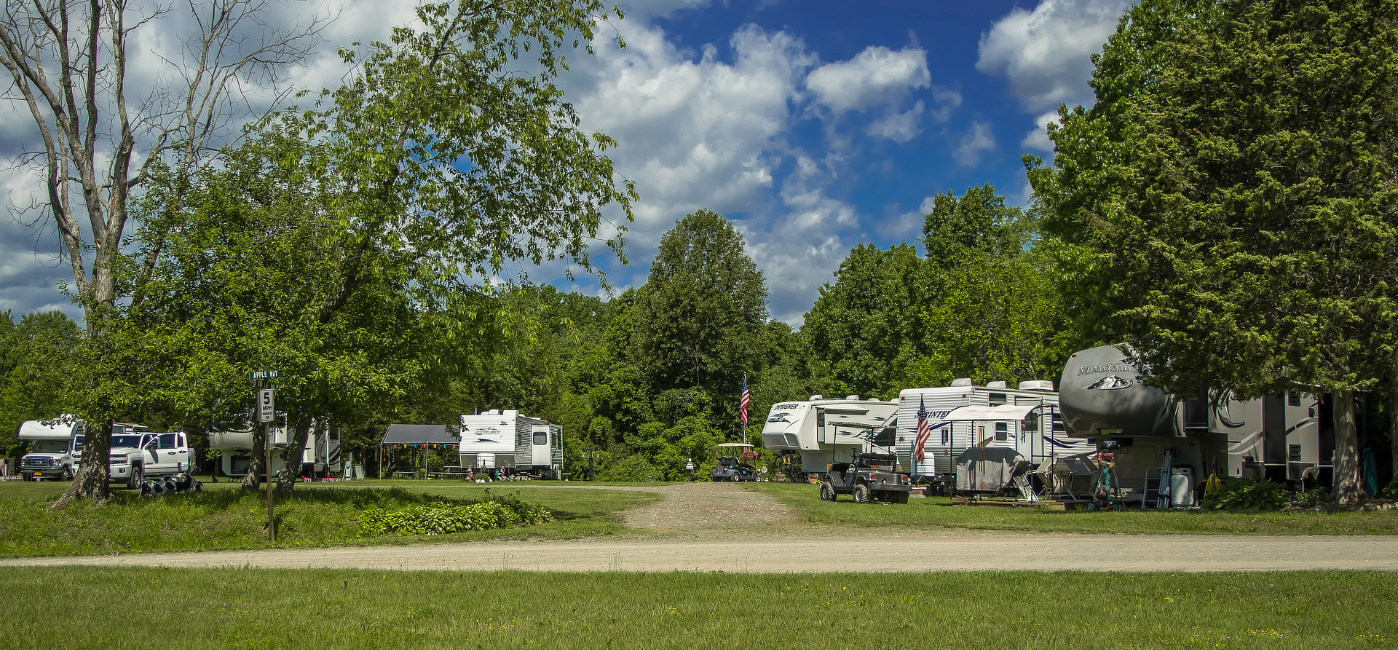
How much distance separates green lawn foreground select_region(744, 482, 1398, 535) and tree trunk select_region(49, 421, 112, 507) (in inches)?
513

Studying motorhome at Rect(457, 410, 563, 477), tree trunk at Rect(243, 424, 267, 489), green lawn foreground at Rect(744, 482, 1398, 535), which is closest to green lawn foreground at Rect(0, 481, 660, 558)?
tree trunk at Rect(243, 424, 267, 489)

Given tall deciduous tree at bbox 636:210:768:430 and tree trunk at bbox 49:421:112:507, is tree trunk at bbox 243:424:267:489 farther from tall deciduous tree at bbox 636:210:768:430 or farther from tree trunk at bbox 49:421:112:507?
tall deciduous tree at bbox 636:210:768:430

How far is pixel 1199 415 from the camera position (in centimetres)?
2066

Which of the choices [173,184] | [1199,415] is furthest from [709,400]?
[173,184]

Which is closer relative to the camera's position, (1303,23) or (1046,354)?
(1303,23)

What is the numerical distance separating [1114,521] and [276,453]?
106ft

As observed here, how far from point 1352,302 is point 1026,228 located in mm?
38310

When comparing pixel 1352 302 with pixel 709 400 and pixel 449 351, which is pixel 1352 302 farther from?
pixel 709 400

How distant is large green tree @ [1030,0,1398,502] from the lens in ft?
54.3

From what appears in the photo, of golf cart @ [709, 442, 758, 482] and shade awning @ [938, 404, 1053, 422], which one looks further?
golf cart @ [709, 442, 758, 482]

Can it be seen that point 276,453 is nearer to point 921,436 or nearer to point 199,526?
point 199,526

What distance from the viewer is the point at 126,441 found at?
29.1 meters

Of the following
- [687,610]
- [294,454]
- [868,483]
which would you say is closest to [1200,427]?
[868,483]

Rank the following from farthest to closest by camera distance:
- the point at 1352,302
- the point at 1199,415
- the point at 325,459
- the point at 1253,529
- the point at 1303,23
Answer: the point at 325,459 < the point at 1199,415 < the point at 1303,23 < the point at 1352,302 < the point at 1253,529
